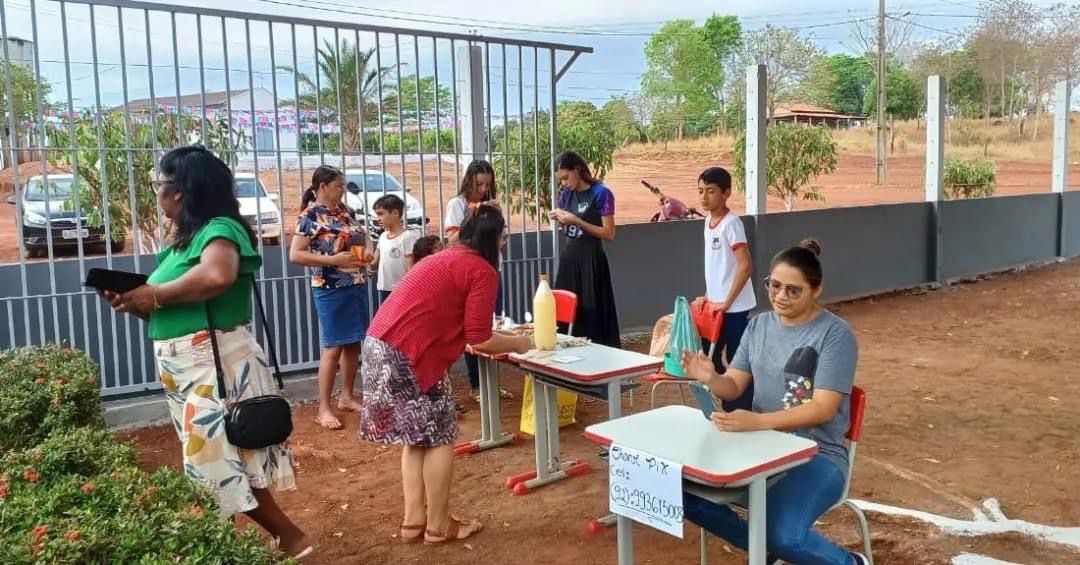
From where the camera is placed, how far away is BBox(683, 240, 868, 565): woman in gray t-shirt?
2.66 meters

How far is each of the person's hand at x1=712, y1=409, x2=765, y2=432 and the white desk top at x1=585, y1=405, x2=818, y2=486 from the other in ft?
0.06

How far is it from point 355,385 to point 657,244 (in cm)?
350

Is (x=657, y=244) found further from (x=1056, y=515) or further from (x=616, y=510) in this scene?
(x=616, y=510)

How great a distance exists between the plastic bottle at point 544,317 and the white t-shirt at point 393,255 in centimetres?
165

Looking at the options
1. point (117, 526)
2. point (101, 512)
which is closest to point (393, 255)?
point (101, 512)

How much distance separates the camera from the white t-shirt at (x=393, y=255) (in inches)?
221

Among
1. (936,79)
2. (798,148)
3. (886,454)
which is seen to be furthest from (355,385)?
(798,148)

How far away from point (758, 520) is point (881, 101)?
26.8 m

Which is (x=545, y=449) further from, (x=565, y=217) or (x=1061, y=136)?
(x=1061, y=136)

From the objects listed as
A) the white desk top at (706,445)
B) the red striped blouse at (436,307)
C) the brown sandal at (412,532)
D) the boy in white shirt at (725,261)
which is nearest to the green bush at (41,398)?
the red striped blouse at (436,307)

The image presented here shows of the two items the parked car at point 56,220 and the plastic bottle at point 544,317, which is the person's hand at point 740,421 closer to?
the plastic bottle at point 544,317

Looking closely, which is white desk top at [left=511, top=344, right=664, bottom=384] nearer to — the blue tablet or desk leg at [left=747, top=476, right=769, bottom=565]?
the blue tablet

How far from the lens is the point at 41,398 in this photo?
11.0ft

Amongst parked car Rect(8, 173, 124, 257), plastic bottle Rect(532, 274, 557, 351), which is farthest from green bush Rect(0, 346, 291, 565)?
parked car Rect(8, 173, 124, 257)
